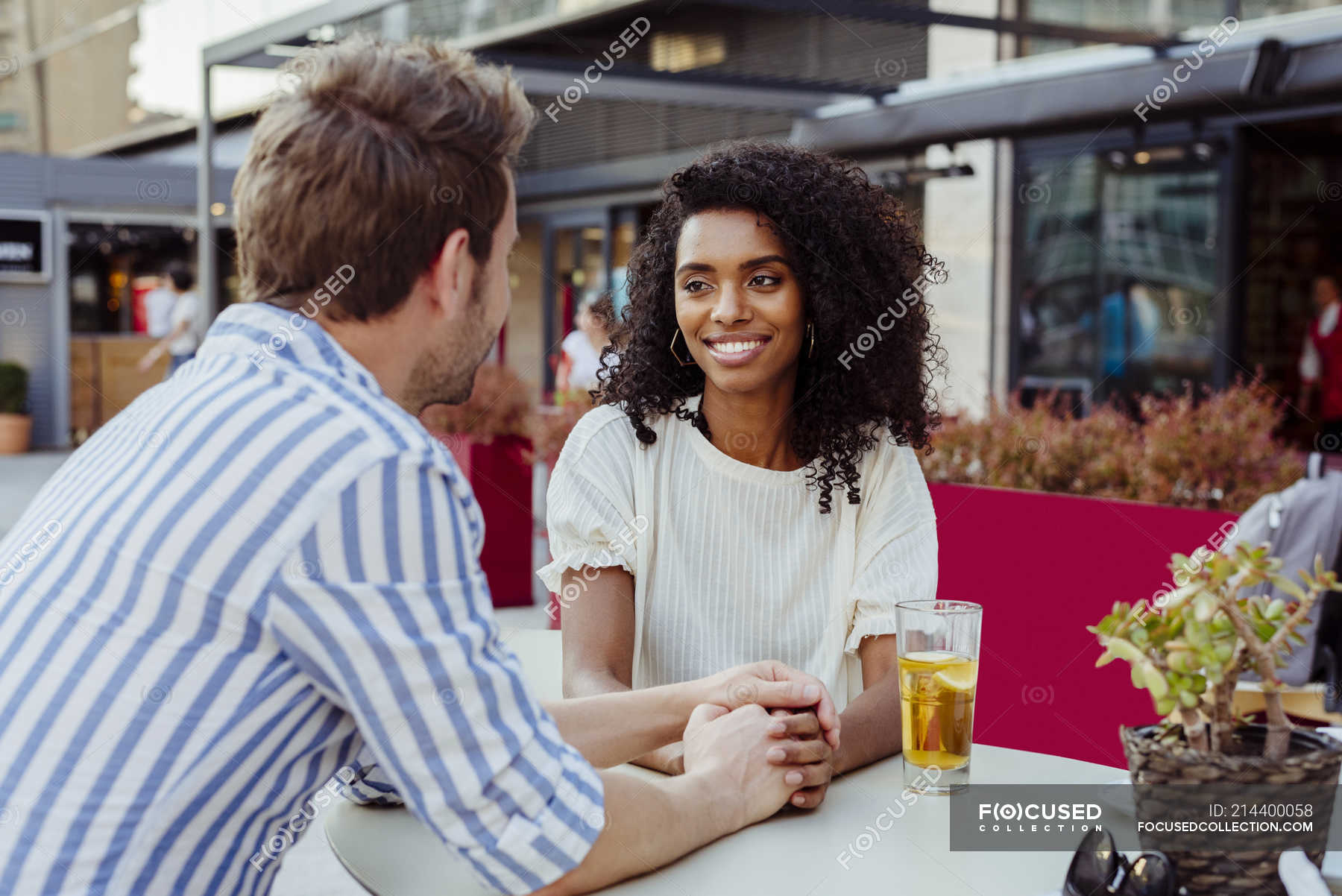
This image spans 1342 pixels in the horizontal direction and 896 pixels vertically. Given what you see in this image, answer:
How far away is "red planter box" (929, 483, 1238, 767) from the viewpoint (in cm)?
290

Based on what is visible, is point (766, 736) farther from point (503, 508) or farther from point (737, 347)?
point (503, 508)

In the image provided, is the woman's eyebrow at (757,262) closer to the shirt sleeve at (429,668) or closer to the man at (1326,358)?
the shirt sleeve at (429,668)

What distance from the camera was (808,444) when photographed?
79.2 inches

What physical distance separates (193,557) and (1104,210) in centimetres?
870

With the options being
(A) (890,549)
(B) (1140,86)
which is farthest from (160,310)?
(A) (890,549)

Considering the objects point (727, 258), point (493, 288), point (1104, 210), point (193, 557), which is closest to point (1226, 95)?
point (1104, 210)

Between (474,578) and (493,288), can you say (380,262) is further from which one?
(474,578)

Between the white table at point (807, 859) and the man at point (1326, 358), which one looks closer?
the white table at point (807, 859)

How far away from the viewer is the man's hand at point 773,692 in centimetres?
146

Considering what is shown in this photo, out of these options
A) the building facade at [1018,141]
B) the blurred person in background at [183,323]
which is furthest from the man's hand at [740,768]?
the blurred person in background at [183,323]

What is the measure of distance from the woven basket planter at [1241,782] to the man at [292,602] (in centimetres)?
46

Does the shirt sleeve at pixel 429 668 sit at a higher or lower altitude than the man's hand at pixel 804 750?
higher

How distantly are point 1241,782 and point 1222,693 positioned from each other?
0.07 metres

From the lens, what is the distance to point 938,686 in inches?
53.6
